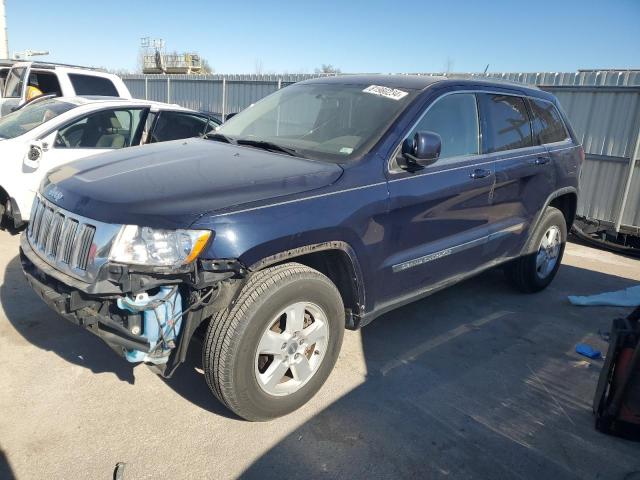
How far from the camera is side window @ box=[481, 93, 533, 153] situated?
13.2 feet

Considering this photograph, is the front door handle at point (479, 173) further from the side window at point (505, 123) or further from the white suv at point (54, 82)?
the white suv at point (54, 82)

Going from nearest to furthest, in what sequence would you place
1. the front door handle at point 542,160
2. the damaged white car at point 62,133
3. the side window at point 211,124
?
the front door handle at point 542,160 < the damaged white car at point 62,133 < the side window at point 211,124

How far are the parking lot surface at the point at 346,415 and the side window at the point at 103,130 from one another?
2427mm

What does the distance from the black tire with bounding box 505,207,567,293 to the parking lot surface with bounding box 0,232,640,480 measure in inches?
32.6

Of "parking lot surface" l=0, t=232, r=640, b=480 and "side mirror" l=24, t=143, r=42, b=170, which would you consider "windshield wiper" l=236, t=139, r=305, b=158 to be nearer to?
"parking lot surface" l=0, t=232, r=640, b=480

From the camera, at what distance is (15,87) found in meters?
9.34

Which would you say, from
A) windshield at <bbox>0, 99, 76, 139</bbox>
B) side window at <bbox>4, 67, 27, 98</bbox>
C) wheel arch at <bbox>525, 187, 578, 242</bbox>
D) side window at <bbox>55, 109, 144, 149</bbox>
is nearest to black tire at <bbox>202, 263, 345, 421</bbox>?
wheel arch at <bbox>525, 187, 578, 242</bbox>

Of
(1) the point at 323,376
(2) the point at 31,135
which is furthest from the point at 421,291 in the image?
(2) the point at 31,135

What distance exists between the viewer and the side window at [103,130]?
5.95 m

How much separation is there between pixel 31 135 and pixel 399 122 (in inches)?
176

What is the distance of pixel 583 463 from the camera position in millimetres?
2695

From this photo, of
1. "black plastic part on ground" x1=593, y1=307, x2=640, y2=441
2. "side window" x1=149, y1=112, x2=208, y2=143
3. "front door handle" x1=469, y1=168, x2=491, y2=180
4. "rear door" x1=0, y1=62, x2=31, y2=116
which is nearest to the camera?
"black plastic part on ground" x1=593, y1=307, x2=640, y2=441

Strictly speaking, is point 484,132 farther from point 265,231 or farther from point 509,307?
point 265,231

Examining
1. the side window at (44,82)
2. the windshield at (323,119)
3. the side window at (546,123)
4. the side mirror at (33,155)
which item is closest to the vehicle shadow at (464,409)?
the windshield at (323,119)
